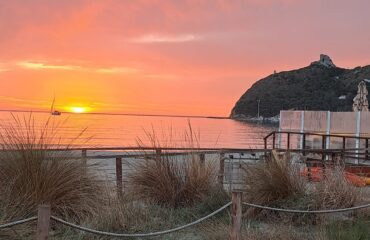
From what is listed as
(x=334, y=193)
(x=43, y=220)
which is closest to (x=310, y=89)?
(x=334, y=193)

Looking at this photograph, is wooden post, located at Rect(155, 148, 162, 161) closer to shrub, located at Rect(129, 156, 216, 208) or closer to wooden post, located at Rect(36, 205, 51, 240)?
shrub, located at Rect(129, 156, 216, 208)

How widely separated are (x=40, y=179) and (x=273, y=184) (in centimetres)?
320

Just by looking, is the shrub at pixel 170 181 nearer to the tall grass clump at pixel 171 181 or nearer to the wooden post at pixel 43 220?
the tall grass clump at pixel 171 181

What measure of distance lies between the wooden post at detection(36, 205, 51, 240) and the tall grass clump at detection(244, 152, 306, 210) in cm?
353

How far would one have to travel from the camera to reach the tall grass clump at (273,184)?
717 centimetres

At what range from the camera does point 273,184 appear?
7.17 metres

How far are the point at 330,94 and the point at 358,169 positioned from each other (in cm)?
6301

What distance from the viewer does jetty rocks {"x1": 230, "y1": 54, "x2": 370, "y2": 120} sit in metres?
70.0

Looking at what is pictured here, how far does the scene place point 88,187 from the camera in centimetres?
627

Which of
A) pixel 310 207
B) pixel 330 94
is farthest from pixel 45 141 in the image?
pixel 330 94

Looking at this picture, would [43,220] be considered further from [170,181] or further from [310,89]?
[310,89]

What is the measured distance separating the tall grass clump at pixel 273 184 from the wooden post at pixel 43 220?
353cm

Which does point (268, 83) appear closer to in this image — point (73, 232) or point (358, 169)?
point (358, 169)

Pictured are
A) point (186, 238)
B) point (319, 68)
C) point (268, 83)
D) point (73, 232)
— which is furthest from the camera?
point (268, 83)
